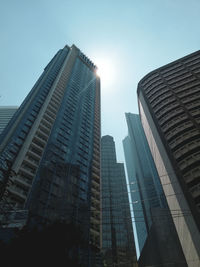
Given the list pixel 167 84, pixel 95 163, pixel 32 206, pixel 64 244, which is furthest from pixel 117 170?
pixel 64 244

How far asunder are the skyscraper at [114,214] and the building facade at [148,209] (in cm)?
421

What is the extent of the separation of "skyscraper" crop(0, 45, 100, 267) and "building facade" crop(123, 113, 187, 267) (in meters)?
9.86

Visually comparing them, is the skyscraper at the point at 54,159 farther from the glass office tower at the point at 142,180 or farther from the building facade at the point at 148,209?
the glass office tower at the point at 142,180

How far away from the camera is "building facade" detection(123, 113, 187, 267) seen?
90.4 feet

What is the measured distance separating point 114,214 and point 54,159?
34.1 m

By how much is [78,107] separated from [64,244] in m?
46.5

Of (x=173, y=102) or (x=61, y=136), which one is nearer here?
(x=173, y=102)

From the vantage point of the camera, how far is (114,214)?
2196 inches

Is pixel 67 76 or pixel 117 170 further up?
pixel 67 76

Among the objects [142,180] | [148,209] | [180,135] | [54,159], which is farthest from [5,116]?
[180,135]

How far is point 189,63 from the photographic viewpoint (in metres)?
38.0

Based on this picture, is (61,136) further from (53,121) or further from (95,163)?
(95,163)

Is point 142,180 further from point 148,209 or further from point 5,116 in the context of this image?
point 5,116

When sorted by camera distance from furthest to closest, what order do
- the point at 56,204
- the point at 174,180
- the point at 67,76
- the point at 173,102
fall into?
the point at 67,76
the point at 173,102
the point at 56,204
the point at 174,180
